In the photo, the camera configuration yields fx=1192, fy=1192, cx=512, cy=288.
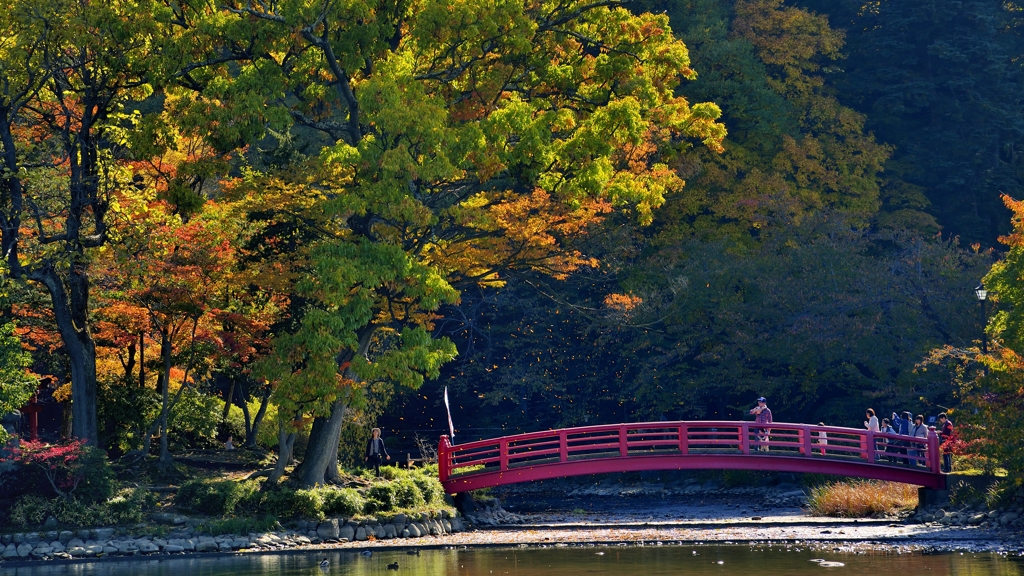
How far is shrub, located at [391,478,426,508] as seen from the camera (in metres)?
25.4

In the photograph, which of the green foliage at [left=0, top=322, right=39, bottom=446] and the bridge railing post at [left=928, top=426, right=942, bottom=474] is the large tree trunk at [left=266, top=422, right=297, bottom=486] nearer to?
the green foliage at [left=0, top=322, right=39, bottom=446]

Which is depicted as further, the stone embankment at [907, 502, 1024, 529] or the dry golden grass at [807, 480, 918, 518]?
the dry golden grass at [807, 480, 918, 518]

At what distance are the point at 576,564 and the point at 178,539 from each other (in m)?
8.08

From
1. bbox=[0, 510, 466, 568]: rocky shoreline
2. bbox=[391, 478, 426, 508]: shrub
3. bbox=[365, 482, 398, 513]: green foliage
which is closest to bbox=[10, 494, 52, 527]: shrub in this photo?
bbox=[0, 510, 466, 568]: rocky shoreline

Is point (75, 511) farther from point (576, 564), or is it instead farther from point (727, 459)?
point (727, 459)

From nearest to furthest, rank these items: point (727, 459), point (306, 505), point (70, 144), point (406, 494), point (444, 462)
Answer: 1. point (306, 505)
2. point (70, 144)
3. point (406, 494)
4. point (727, 459)
5. point (444, 462)

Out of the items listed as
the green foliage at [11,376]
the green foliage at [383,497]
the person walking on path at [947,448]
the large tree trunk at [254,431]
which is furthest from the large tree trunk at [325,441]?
the person walking on path at [947,448]

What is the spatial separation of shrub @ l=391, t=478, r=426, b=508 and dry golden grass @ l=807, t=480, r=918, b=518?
9.38 meters

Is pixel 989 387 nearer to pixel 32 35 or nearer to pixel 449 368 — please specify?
pixel 32 35

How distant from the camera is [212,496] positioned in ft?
78.0

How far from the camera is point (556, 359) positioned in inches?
1647

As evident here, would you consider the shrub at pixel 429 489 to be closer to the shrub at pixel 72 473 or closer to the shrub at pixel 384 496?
the shrub at pixel 384 496

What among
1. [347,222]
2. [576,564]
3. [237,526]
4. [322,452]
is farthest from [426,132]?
[576,564]

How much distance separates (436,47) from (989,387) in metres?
12.5
